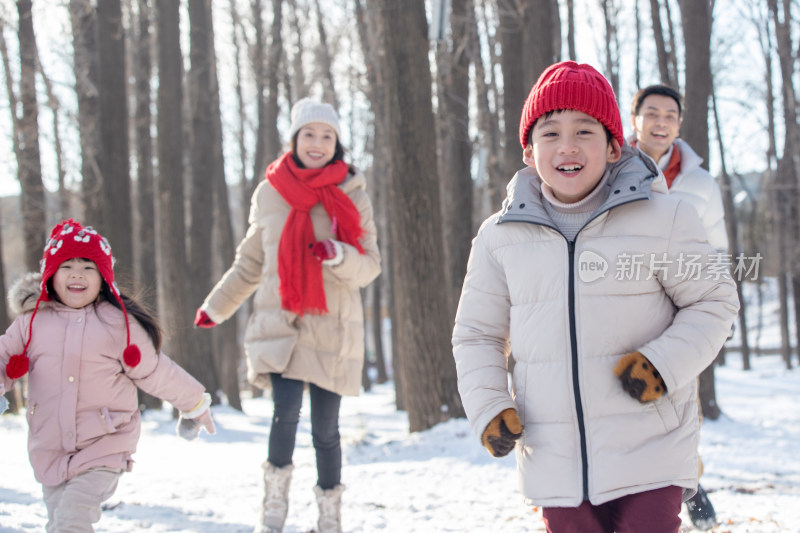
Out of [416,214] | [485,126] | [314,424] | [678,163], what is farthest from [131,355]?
[485,126]

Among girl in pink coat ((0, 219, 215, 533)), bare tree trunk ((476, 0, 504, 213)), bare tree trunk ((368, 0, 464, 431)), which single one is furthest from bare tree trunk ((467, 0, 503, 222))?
girl in pink coat ((0, 219, 215, 533))

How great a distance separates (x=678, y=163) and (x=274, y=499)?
2.89 m

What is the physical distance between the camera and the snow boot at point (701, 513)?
3910mm

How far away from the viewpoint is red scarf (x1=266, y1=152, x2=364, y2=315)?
4039 mm

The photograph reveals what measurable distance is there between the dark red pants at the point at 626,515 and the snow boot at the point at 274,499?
71.9 inches

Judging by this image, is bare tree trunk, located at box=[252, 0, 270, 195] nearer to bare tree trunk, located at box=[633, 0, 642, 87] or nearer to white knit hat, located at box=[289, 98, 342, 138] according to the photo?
bare tree trunk, located at box=[633, 0, 642, 87]

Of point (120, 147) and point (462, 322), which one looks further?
point (120, 147)

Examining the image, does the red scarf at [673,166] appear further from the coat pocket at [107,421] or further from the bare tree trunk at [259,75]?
the bare tree trunk at [259,75]

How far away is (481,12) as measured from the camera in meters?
15.1

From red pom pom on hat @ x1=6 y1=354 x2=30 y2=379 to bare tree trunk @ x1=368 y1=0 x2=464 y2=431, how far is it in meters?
4.24

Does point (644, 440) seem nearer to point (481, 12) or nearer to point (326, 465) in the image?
point (326, 465)

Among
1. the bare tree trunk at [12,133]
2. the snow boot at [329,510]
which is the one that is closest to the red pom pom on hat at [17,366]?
the snow boot at [329,510]

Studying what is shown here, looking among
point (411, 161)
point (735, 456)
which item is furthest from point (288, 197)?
point (735, 456)

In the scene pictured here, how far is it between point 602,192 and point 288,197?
2096 millimetres
